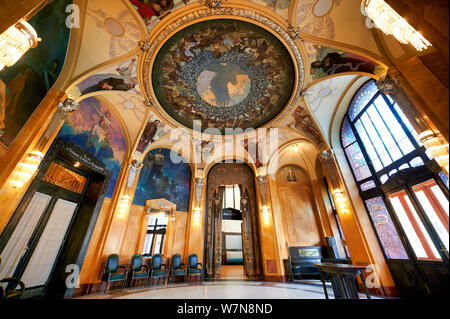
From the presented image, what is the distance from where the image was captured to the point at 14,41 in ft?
7.07

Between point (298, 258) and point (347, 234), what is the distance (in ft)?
9.88

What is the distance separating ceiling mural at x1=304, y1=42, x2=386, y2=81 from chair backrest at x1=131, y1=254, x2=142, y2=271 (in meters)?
9.75

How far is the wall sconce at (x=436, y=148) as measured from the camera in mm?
2396

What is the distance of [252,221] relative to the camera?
9.09 metres

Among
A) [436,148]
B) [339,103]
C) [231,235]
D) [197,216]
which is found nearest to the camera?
[436,148]

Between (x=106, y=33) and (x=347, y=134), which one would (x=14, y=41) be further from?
(x=347, y=134)

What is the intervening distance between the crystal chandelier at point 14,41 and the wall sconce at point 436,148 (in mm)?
6162

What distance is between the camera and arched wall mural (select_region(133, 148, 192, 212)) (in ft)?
26.0

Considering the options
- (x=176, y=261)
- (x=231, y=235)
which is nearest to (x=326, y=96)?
(x=176, y=261)

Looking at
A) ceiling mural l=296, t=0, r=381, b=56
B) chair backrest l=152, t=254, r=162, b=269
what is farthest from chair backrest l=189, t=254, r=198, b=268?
ceiling mural l=296, t=0, r=381, b=56

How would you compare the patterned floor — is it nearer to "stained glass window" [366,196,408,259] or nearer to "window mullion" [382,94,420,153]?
"stained glass window" [366,196,408,259]

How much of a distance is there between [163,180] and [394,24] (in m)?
9.20

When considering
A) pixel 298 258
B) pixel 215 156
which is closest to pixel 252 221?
pixel 298 258

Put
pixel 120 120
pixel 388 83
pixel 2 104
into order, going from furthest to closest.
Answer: pixel 120 120 < pixel 388 83 < pixel 2 104
